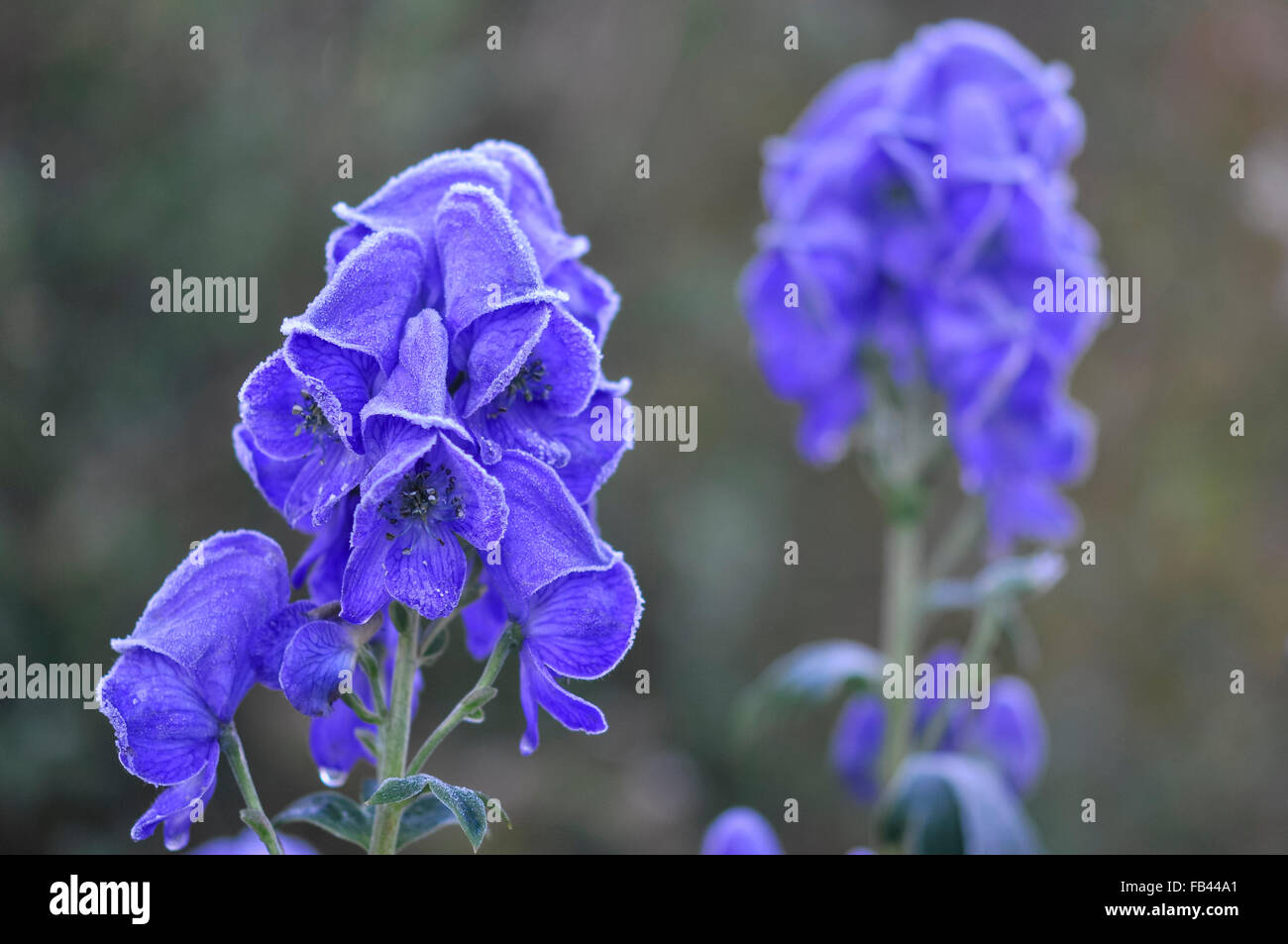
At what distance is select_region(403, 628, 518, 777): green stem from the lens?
3.76 ft

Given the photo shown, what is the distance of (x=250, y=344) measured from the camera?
353 centimetres

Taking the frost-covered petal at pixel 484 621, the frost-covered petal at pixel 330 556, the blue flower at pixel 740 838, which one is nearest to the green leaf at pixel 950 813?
the blue flower at pixel 740 838

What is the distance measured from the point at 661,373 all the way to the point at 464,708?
3193 millimetres

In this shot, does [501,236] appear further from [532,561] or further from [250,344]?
[250,344]

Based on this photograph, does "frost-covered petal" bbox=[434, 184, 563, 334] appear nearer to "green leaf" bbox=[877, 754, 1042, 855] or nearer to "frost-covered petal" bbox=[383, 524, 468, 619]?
"frost-covered petal" bbox=[383, 524, 468, 619]

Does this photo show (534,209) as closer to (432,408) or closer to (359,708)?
(432,408)

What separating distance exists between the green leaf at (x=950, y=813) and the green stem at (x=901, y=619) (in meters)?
A: 0.25

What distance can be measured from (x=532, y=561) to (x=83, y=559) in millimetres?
2305

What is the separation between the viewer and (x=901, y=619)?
2383 mm

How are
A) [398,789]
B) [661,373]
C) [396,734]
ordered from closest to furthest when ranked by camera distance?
1. [398,789]
2. [396,734]
3. [661,373]

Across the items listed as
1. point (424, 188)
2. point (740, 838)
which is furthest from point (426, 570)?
point (740, 838)

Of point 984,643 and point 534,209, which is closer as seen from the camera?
point 534,209

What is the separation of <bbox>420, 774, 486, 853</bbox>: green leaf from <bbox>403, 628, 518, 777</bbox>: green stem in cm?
6

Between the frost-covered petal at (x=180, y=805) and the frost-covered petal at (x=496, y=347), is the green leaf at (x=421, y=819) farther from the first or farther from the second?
the frost-covered petal at (x=496, y=347)
